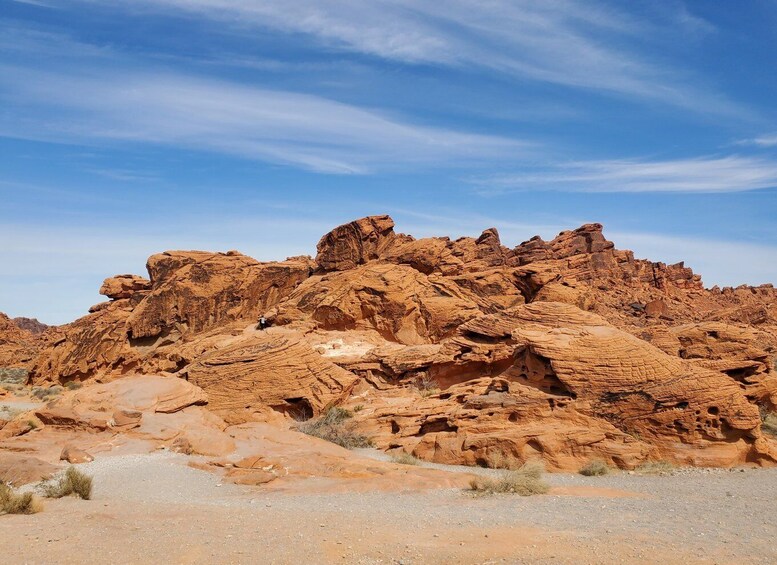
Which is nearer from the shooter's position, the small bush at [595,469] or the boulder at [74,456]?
the boulder at [74,456]

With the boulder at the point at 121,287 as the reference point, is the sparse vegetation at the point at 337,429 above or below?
below

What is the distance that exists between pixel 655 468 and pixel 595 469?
1504 mm

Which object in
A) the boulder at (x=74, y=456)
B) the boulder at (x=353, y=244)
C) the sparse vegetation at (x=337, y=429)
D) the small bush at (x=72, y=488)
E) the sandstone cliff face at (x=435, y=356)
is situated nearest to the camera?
the small bush at (x=72, y=488)

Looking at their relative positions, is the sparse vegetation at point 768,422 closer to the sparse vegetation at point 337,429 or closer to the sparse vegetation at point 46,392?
the sparse vegetation at point 337,429

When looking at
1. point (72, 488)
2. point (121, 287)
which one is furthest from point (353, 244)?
point (72, 488)

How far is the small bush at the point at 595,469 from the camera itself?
586 inches

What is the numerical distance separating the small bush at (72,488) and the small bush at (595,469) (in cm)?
1078

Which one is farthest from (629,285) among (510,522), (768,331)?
(510,522)

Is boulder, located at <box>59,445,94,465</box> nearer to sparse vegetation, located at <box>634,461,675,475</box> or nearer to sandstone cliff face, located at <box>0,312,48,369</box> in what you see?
sparse vegetation, located at <box>634,461,675,475</box>

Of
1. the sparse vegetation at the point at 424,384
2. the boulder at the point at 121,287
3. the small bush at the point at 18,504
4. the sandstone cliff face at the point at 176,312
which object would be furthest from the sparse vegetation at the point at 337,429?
the boulder at the point at 121,287

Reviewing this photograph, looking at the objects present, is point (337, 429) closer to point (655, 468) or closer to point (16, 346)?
point (655, 468)

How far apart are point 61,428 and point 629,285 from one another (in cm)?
6635

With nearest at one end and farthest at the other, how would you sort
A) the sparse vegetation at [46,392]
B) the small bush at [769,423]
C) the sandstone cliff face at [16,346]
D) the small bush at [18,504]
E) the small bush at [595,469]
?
the small bush at [18,504] < the small bush at [595,469] < the small bush at [769,423] < the sparse vegetation at [46,392] < the sandstone cliff face at [16,346]

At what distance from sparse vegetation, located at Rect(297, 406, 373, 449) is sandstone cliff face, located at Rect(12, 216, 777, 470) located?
0.69 meters
